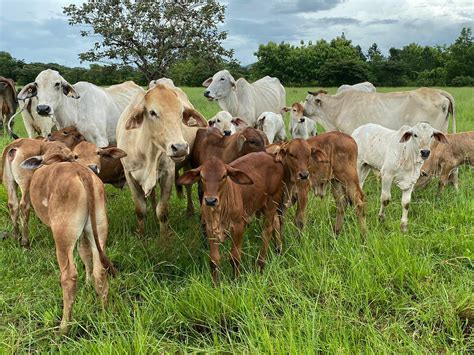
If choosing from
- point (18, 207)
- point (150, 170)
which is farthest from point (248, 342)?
point (18, 207)

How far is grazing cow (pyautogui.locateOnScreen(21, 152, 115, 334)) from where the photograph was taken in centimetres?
333

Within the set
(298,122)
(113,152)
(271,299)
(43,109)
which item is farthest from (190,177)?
(298,122)

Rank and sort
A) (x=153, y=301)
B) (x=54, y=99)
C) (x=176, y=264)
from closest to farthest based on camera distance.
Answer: (x=153, y=301), (x=176, y=264), (x=54, y=99)

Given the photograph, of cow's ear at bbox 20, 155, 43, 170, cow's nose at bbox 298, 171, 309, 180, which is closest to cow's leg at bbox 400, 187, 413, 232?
cow's nose at bbox 298, 171, 309, 180

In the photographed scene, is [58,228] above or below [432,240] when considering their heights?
above

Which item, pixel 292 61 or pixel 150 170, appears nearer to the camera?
pixel 150 170

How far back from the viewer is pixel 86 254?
3943 mm

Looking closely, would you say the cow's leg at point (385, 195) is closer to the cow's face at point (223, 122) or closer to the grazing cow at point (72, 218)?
the cow's face at point (223, 122)

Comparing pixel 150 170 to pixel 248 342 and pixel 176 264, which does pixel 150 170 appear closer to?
pixel 176 264

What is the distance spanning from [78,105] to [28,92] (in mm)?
740

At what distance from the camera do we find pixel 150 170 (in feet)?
17.1

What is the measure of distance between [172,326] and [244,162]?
6.26 ft

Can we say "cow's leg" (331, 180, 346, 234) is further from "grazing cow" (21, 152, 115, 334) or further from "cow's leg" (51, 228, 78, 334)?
"cow's leg" (51, 228, 78, 334)

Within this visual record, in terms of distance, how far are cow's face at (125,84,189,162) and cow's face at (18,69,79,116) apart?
2.20m
